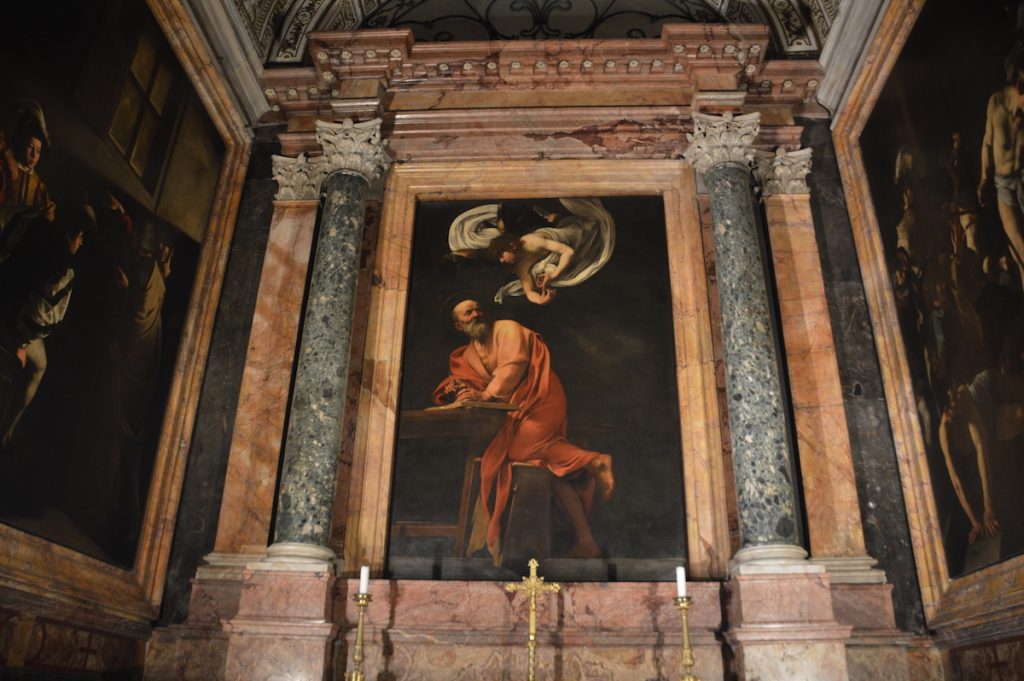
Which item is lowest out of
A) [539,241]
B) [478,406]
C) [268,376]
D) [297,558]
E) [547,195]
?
[297,558]

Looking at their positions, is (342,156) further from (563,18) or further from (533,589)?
(533,589)

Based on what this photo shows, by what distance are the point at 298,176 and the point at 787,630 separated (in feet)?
21.2

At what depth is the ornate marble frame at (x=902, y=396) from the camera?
20.7 feet

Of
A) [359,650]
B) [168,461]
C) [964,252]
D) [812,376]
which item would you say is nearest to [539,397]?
[812,376]

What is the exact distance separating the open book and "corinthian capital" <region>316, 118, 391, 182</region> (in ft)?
8.35

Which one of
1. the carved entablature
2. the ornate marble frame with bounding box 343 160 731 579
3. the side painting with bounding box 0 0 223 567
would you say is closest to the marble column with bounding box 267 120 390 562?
the ornate marble frame with bounding box 343 160 731 579

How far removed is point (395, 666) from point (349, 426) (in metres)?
2.21

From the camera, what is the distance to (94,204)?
6.98 metres

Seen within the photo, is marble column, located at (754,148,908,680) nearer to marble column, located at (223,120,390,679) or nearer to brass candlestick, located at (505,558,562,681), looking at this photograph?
brass candlestick, located at (505,558,562,681)

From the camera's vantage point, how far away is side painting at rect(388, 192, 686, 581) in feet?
25.2

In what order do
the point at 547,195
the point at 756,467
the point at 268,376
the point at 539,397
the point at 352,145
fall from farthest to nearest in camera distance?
1. the point at 547,195
2. the point at 352,145
3. the point at 268,376
4. the point at 539,397
5. the point at 756,467

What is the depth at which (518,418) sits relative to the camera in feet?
27.0

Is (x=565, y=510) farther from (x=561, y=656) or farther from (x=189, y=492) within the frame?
(x=189, y=492)

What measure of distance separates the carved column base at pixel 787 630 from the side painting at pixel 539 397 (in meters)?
0.91
